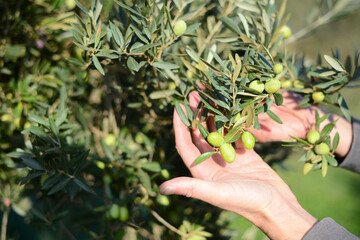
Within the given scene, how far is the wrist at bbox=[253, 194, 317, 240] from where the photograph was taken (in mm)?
991

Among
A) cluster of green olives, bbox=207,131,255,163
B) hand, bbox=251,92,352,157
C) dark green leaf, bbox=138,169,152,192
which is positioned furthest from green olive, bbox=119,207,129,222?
hand, bbox=251,92,352,157

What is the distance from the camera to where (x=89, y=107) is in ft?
5.04

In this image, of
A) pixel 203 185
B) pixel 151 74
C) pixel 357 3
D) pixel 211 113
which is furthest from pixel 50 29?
pixel 357 3

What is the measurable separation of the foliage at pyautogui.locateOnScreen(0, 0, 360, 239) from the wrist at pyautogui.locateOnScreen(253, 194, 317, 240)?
0.29 metres

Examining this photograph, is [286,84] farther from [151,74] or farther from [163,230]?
[163,230]

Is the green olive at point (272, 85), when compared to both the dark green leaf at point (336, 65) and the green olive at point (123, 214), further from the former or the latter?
the green olive at point (123, 214)

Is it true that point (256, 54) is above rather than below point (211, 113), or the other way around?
above

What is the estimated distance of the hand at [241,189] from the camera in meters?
0.90

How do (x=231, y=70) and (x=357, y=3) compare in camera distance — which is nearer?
(x=231, y=70)

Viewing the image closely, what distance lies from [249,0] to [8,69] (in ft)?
3.59

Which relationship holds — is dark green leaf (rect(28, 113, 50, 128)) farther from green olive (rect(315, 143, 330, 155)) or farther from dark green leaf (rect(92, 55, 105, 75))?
green olive (rect(315, 143, 330, 155))

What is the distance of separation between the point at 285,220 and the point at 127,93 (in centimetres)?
90

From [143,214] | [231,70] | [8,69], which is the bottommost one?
[143,214]

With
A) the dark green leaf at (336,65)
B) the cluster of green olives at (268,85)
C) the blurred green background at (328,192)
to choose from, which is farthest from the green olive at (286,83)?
the blurred green background at (328,192)
